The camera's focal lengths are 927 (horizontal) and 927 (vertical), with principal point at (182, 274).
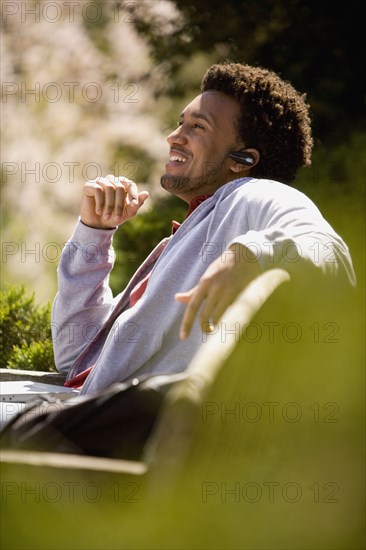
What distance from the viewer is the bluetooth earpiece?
2982 millimetres

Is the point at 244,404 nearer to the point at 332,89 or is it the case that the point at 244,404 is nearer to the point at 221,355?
the point at 221,355

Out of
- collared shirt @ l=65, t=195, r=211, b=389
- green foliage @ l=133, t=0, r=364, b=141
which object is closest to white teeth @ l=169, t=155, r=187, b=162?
collared shirt @ l=65, t=195, r=211, b=389

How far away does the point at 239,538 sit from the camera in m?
1.54

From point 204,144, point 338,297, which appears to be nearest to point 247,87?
point 204,144

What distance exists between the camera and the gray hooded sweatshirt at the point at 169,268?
187 centimetres

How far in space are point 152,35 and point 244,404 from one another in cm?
476

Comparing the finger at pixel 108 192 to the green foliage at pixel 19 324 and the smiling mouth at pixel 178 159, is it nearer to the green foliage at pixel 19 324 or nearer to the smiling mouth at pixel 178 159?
the smiling mouth at pixel 178 159

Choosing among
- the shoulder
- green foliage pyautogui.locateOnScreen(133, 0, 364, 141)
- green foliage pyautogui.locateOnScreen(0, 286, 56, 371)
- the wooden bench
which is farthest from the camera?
green foliage pyautogui.locateOnScreen(133, 0, 364, 141)

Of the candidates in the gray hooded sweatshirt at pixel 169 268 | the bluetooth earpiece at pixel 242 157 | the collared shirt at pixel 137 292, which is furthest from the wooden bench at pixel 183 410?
the bluetooth earpiece at pixel 242 157

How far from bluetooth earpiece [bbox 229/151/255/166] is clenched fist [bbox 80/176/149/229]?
1.03 ft

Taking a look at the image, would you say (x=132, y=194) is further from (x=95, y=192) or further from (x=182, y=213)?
(x=182, y=213)

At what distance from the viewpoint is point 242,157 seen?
118 inches

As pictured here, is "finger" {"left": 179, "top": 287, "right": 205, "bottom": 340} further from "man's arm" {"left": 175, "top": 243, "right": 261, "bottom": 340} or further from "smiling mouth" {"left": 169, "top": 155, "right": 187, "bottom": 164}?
"smiling mouth" {"left": 169, "top": 155, "right": 187, "bottom": 164}

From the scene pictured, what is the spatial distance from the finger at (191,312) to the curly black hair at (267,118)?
140 centimetres
